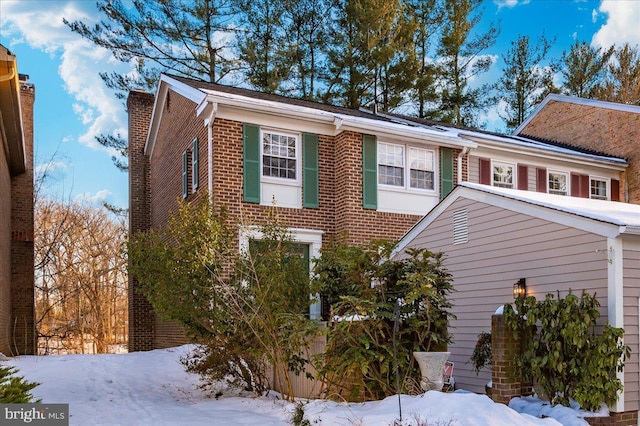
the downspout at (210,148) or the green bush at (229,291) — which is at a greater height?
the downspout at (210,148)

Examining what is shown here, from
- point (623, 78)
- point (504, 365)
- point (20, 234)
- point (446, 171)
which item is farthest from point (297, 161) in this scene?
point (623, 78)

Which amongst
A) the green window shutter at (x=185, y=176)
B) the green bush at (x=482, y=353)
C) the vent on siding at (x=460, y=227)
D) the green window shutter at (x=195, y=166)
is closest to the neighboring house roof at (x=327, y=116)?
the green window shutter at (x=195, y=166)

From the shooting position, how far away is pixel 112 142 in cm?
2392

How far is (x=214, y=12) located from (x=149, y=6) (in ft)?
7.97

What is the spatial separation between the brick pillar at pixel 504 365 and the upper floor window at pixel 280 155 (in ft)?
22.9

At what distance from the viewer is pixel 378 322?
7660 mm

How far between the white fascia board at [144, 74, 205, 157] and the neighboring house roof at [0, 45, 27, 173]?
12.2ft

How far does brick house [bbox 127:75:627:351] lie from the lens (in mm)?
13484

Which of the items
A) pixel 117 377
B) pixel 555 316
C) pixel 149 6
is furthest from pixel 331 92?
pixel 555 316

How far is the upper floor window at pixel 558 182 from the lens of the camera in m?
17.2

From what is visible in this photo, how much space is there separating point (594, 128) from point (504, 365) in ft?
46.2

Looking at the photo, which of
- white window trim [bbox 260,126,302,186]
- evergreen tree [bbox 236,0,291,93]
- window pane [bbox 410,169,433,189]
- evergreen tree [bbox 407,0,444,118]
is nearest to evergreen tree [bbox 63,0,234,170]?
evergreen tree [bbox 236,0,291,93]

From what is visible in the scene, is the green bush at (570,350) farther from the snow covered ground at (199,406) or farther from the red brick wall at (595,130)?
the red brick wall at (595,130)

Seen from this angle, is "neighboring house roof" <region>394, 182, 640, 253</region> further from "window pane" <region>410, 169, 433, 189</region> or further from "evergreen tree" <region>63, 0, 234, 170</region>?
"evergreen tree" <region>63, 0, 234, 170</region>
